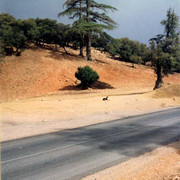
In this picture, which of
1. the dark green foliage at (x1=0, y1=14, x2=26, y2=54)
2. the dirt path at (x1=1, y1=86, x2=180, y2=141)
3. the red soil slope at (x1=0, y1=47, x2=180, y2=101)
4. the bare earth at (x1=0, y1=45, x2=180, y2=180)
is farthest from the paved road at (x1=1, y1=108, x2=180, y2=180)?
the dark green foliage at (x1=0, y1=14, x2=26, y2=54)

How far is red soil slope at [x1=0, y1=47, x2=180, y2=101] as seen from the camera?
2942cm

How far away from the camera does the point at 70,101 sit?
20188 mm

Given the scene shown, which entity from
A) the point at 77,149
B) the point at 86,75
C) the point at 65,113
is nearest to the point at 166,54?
the point at 86,75

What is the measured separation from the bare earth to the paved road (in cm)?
64

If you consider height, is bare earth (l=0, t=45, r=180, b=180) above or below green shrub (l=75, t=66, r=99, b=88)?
below

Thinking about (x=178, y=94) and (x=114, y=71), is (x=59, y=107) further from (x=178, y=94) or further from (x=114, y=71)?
(x=114, y=71)

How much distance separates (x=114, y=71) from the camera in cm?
3878

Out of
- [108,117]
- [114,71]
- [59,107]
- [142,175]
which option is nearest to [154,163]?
[142,175]

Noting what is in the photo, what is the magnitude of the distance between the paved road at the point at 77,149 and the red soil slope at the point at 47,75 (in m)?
18.1

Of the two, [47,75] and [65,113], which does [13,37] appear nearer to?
[47,75]

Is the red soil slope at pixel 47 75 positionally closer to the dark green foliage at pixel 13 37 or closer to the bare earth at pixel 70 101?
the bare earth at pixel 70 101

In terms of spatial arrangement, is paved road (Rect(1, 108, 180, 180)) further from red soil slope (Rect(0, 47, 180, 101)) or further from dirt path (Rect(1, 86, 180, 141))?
red soil slope (Rect(0, 47, 180, 101))

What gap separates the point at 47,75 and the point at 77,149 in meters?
24.8

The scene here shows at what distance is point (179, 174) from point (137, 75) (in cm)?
3422
